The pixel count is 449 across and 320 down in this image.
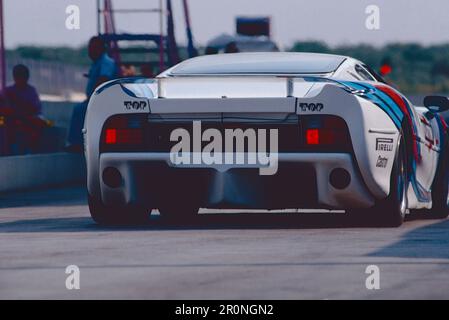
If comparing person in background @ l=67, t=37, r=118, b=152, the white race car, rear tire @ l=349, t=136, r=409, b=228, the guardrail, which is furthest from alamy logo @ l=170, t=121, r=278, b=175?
person in background @ l=67, t=37, r=118, b=152

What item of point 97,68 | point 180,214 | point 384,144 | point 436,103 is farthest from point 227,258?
point 97,68

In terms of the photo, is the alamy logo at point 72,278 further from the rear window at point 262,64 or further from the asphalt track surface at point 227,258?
the rear window at point 262,64

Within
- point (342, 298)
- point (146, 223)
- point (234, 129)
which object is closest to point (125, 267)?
point (342, 298)

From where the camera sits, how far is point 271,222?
11.5m

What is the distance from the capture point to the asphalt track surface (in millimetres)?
6926

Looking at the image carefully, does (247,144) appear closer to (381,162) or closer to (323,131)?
(323,131)

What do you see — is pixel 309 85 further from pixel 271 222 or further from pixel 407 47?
pixel 407 47

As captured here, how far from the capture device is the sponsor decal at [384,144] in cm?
1055

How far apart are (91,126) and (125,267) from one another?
118 inches

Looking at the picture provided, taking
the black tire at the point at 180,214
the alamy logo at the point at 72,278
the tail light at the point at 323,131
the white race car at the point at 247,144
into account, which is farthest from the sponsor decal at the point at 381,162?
the alamy logo at the point at 72,278

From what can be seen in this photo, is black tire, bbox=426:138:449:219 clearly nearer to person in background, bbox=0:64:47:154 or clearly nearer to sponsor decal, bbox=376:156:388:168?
sponsor decal, bbox=376:156:388:168

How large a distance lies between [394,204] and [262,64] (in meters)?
1.51

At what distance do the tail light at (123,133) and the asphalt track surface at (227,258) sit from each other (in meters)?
0.58

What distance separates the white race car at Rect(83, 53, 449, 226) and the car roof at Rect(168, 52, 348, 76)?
355 millimetres
